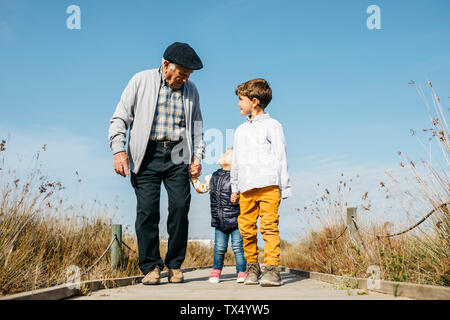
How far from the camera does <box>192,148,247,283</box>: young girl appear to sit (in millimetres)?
5531

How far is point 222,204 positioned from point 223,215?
0.15m

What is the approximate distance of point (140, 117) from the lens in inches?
191

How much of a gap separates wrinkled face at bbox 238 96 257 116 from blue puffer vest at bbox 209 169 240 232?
1177 mm

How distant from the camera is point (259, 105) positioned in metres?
4.86

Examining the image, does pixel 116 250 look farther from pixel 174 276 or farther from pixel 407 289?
pixel 407 289

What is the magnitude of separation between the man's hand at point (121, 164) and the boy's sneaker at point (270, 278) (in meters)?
1.81

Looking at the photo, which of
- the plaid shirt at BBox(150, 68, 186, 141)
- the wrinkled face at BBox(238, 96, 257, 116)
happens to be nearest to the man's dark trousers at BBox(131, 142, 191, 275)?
the plaid shirt at BBox(150, 68, 186, 141)

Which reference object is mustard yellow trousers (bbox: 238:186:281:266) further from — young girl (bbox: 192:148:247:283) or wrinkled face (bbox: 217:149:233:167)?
wrinkled face (bbox: 217:149:233:167)

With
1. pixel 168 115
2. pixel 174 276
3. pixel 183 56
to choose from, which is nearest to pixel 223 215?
pixel 174 276

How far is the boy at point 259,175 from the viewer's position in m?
4.43

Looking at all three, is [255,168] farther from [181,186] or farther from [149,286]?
[149,286]

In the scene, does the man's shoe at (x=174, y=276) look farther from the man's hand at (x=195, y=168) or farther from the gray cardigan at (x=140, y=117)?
the gray cardigan at (x=140, y=117)
